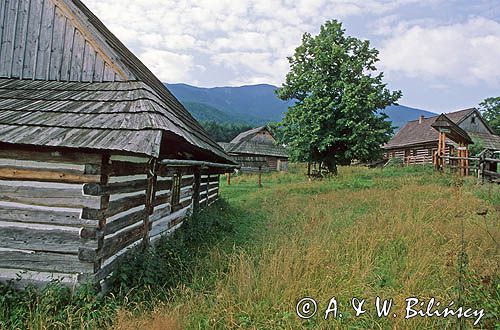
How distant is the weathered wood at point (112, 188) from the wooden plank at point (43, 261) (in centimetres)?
81

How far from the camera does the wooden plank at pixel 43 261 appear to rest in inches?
155

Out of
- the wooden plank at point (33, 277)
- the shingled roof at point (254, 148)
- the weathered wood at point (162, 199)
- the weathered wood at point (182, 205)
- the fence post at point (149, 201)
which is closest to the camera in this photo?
the wooden plank at point (33, 277)

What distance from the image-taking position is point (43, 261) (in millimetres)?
4023

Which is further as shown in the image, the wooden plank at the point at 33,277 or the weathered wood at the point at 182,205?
the weathered wood at the point at 182,205

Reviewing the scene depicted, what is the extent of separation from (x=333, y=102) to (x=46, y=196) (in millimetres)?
16306

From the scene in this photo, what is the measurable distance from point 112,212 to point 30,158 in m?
1.21

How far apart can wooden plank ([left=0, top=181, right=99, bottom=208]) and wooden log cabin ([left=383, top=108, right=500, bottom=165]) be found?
3016cm

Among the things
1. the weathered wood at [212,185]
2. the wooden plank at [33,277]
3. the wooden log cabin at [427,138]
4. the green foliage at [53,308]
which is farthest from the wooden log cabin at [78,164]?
the wooden log cabin at [427,138]

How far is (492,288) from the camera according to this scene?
137 inches

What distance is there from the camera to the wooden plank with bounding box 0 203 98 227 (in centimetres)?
401

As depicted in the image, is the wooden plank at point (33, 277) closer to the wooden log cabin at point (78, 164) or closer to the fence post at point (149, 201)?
the wooden log cabin at point (78, 164)

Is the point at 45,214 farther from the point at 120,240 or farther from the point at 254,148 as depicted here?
the point at 254,148

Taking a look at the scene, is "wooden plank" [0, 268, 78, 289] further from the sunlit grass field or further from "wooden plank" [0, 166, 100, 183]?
"wooden plank" [0, 166, 100, 183]

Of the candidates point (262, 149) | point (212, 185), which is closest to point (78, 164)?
point (212, 185)
